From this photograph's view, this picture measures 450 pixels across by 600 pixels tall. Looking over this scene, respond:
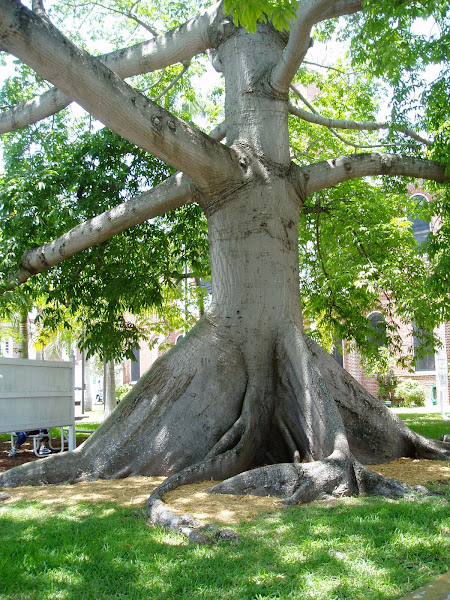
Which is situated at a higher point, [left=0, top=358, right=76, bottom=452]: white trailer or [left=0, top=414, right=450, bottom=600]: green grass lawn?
[left=0, top=358, right=76, bottom=452]: white trailer

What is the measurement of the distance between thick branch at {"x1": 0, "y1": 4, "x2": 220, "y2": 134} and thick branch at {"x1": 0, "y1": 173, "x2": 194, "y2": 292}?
1606mm

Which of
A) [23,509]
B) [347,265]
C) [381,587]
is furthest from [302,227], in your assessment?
[381,587]

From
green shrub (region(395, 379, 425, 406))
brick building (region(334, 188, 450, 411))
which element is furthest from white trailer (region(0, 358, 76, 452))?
green shrub (region(395, 379, 425, 406))

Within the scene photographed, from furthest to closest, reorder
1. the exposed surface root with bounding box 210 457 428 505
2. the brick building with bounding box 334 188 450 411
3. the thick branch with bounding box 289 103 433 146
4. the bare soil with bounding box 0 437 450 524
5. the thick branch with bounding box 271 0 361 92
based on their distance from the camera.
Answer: the brick building with bounding box 334 188 450 411
the thick branch with bounding box 289 103 433 146
the thick branch with bounding box 271 0 361 92
the exposed surface root with bounding box 210 457 428 505
the bare soil with bounding box 0 437 450 524

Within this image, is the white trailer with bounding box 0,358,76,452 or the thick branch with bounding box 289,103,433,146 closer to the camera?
the white trailer with bounding box 0,358,76,452

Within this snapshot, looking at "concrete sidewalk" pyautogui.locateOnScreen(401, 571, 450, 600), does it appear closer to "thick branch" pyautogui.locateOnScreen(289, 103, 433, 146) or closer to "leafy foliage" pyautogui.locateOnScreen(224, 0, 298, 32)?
"leafy foliage" pyautogui.locateOnScreen(224, 0, 298, 32)

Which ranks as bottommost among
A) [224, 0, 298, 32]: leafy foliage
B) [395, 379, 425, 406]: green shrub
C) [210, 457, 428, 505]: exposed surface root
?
[395, 379, 425, 406]: green shrub

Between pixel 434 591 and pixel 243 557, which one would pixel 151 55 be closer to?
pixel 243 557

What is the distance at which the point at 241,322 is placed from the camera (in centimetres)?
662

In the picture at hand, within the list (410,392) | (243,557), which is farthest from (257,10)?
(410,392)

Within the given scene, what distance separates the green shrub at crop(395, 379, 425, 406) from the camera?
94.1 ft

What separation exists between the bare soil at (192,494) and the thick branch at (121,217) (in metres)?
3.25

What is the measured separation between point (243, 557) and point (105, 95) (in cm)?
401

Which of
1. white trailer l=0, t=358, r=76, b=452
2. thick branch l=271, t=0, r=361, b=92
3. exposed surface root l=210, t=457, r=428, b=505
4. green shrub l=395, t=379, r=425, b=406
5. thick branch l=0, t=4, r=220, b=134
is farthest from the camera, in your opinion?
green shrub l=395, t=379, r=425, b=406
